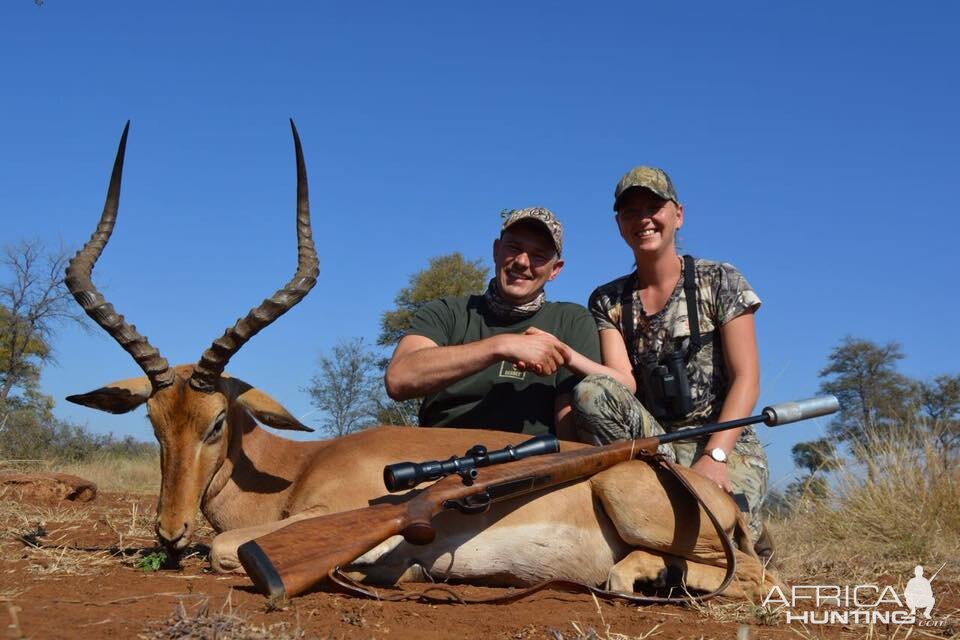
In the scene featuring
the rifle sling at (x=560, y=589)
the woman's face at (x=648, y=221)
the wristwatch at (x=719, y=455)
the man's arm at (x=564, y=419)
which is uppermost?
the woman's face at (x=648, y=221)

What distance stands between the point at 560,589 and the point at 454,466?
98 cm

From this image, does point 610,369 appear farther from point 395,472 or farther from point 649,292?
point 395,472

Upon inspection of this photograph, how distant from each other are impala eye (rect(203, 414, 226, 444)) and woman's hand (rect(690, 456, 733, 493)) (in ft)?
9.53

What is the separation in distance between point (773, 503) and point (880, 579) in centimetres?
804

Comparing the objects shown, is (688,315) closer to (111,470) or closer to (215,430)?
(215,430)

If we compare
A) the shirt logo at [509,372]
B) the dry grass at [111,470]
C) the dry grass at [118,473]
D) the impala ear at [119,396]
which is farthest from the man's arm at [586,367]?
the dry grass at [118,473]

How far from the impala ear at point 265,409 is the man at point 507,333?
68 centimetres

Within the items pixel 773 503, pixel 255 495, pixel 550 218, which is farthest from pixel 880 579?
pixel 773 503

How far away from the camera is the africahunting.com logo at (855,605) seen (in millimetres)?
4059

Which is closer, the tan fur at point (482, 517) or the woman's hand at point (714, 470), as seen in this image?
the tan fur at point (482, 517)

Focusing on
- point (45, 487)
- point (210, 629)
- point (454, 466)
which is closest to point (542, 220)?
point (454, 466)

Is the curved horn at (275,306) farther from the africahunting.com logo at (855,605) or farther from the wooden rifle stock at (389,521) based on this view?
the africahunting.com logo at (855,605)

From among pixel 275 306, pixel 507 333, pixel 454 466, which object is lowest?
pixel 454 466

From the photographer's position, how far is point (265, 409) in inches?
217
